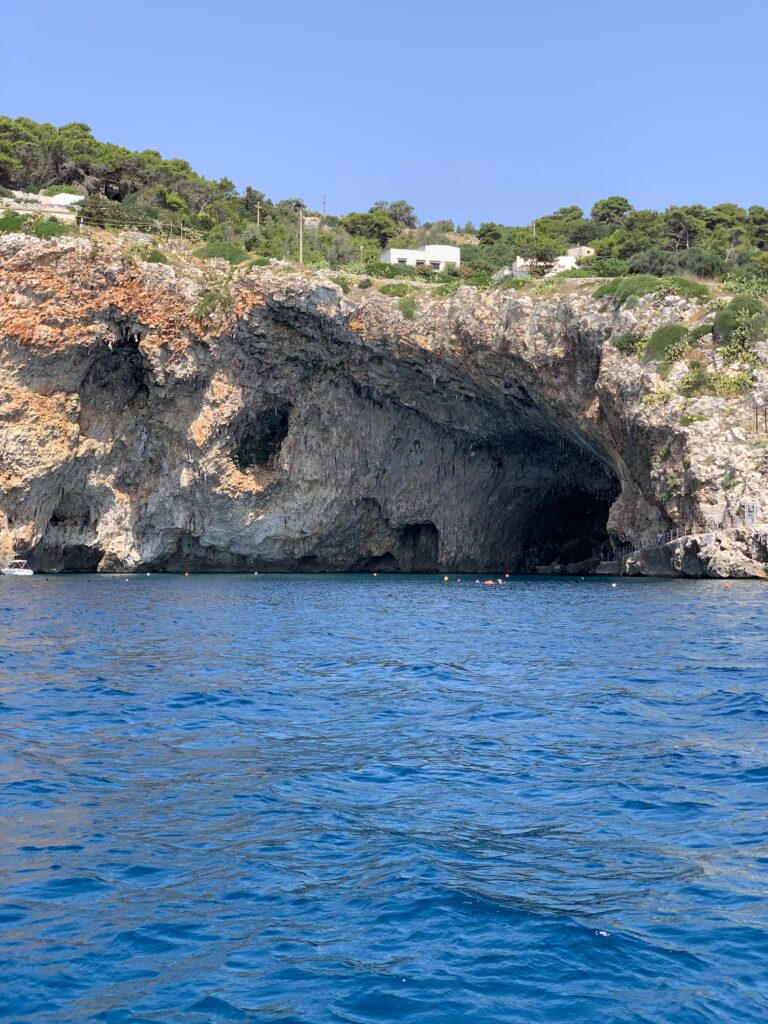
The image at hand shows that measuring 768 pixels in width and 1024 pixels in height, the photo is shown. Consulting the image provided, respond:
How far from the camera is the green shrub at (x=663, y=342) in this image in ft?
134

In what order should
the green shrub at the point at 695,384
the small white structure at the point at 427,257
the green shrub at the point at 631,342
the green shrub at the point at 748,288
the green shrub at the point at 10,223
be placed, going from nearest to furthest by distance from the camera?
the green shrub at the point at 695,384 → the green shrub at the point at 631,342 → the green shrub at the point at 748,288 → the green shrub at the point at 10,223 → the small white structure at the point at 427,257

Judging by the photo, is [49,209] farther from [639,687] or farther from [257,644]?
[639,687]

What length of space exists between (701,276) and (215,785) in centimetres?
5359

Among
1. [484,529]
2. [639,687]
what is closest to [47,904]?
[639,687]

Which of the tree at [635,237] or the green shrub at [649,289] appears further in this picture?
the tree at [635,237]

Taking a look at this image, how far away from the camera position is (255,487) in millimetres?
52062

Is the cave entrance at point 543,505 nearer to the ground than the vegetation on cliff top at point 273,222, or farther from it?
nearer to the ground

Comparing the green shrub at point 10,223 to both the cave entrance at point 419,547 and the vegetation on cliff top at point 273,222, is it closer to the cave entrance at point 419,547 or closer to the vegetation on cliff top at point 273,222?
the vegetation on cliff top at point 273,222

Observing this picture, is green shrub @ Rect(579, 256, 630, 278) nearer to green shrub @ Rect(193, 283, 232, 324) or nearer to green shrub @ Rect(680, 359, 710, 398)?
green shrub @ Rect(680, 359, 710, 398)

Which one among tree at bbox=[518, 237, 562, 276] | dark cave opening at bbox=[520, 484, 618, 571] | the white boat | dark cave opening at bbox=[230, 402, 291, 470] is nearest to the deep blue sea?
the white boat

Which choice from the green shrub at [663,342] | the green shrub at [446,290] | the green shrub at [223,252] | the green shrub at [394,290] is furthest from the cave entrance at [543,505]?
the green shrub at [223,252]

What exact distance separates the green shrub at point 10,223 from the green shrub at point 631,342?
27237 mm

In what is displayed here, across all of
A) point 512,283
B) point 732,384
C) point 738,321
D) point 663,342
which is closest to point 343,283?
point 512,283

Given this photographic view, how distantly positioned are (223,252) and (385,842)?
150ft
